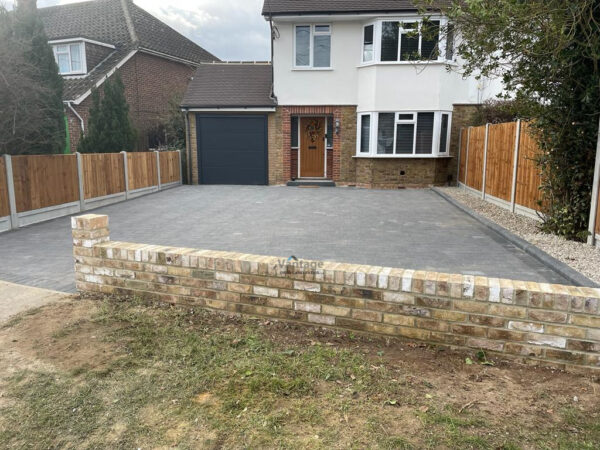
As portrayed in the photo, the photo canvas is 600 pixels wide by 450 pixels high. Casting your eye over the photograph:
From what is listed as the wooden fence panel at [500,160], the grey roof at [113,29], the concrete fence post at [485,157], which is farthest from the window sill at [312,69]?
the grey roof at [113,29]

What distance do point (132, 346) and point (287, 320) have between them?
48.9 inches

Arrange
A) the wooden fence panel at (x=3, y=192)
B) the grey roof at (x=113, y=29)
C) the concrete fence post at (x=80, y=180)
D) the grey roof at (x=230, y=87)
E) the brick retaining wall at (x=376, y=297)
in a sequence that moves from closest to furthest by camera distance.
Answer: the brick retaining wall at (x=376, y=297), the wooden fence panel at (x=3, y=192), the concrete fence post at (x=80, y=180), the grey roof at (x=230, y=87), the grey roof at (x=113, y=29)

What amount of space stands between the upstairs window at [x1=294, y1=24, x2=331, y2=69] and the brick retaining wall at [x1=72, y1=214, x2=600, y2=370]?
13.7 meters

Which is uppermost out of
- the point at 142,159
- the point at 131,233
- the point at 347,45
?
the point at 347,45

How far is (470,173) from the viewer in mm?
13820

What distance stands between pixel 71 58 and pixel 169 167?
868 centimetres

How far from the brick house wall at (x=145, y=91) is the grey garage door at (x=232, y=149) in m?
3.96

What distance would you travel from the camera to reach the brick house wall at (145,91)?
19177 mm

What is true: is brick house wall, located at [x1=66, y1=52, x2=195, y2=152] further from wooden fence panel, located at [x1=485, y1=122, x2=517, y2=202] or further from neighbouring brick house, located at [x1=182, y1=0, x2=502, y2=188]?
wooden fence panel, located at [x1=485, y1=122, x2=517, y2=202]

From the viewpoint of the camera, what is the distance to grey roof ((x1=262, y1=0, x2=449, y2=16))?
1525 cm

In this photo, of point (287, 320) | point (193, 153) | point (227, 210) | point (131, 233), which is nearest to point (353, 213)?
point (227, 210)

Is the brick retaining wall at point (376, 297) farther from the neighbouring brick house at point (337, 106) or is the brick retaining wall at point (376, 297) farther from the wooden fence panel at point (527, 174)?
the neighbouring brick house at point (337, 106)

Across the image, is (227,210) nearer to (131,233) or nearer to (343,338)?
(131,233)

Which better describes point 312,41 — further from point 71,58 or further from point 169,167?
point 71,58
